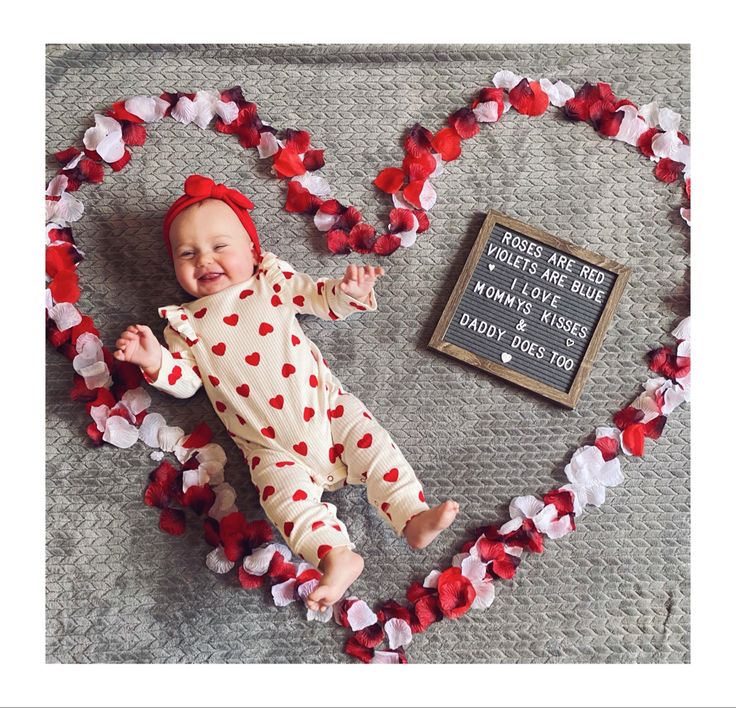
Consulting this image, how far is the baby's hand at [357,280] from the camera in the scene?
1.33 m

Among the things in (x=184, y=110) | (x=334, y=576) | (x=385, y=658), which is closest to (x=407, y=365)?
(x=334, y=576)

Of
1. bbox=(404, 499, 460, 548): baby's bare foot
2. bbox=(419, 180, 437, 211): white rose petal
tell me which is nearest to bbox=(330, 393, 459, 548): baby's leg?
bbox=(404, 499, 460, 548): baby's bare foot

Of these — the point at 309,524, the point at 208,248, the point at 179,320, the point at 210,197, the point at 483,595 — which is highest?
the point at 210,197

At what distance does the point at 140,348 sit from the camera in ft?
4.29

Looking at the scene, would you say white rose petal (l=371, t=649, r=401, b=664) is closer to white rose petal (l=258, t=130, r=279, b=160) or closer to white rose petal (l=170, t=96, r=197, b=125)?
white rose petal (l=258, t=130, r=279, b=160)

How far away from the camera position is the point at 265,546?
55.1 inches

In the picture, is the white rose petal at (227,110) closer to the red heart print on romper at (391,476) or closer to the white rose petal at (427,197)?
the white rose petal at (427,197)

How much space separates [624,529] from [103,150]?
4.28 feet

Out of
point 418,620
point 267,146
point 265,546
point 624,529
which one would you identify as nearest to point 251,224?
point 267,146

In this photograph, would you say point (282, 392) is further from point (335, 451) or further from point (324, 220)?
point (324, 220)

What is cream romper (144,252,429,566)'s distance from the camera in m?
1.35

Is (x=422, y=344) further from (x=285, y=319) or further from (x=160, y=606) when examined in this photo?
(x=160, y=606)

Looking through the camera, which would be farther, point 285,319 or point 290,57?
point 290,57

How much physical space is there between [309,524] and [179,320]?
459mm
